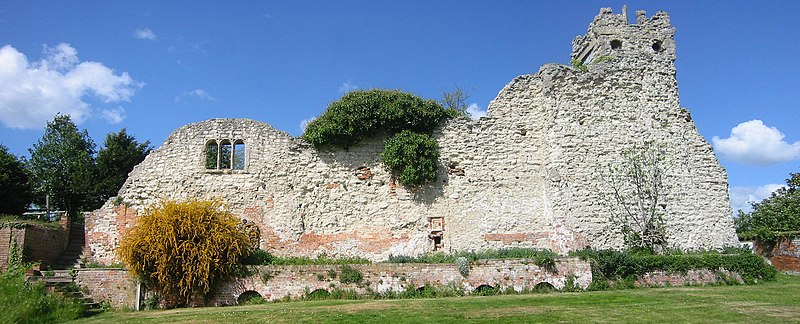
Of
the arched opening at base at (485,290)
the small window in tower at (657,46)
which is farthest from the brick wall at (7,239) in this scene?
the small window in tower at (657,46)

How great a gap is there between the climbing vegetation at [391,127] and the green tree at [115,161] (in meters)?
12.1

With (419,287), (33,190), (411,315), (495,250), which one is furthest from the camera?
(33,190)

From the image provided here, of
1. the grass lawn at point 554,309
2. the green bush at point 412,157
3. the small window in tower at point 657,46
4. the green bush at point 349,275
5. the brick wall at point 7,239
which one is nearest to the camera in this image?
the grass lawn at point 554,309

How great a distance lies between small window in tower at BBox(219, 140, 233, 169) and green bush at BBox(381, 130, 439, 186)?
5.14 m

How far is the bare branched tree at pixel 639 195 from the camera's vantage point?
18.8 metres

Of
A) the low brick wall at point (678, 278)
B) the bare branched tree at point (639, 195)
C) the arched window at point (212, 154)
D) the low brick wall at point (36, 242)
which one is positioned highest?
the arched window at point (212, 154)

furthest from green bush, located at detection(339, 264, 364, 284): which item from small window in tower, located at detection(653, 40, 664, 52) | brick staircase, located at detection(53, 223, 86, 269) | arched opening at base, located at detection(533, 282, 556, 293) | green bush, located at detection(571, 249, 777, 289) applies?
small window in tower, located at detection(653, 40, 664, 52)

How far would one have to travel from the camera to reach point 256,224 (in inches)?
757

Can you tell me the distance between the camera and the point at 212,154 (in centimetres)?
2036

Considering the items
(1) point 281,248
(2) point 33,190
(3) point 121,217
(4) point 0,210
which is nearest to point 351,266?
(1) point 281,248

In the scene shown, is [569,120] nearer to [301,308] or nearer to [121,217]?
[301,308]

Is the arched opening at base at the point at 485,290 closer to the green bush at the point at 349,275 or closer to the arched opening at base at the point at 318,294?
the green bush at the point at 349,275

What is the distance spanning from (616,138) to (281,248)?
11225 millimetres

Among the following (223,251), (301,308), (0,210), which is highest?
(0,210)
